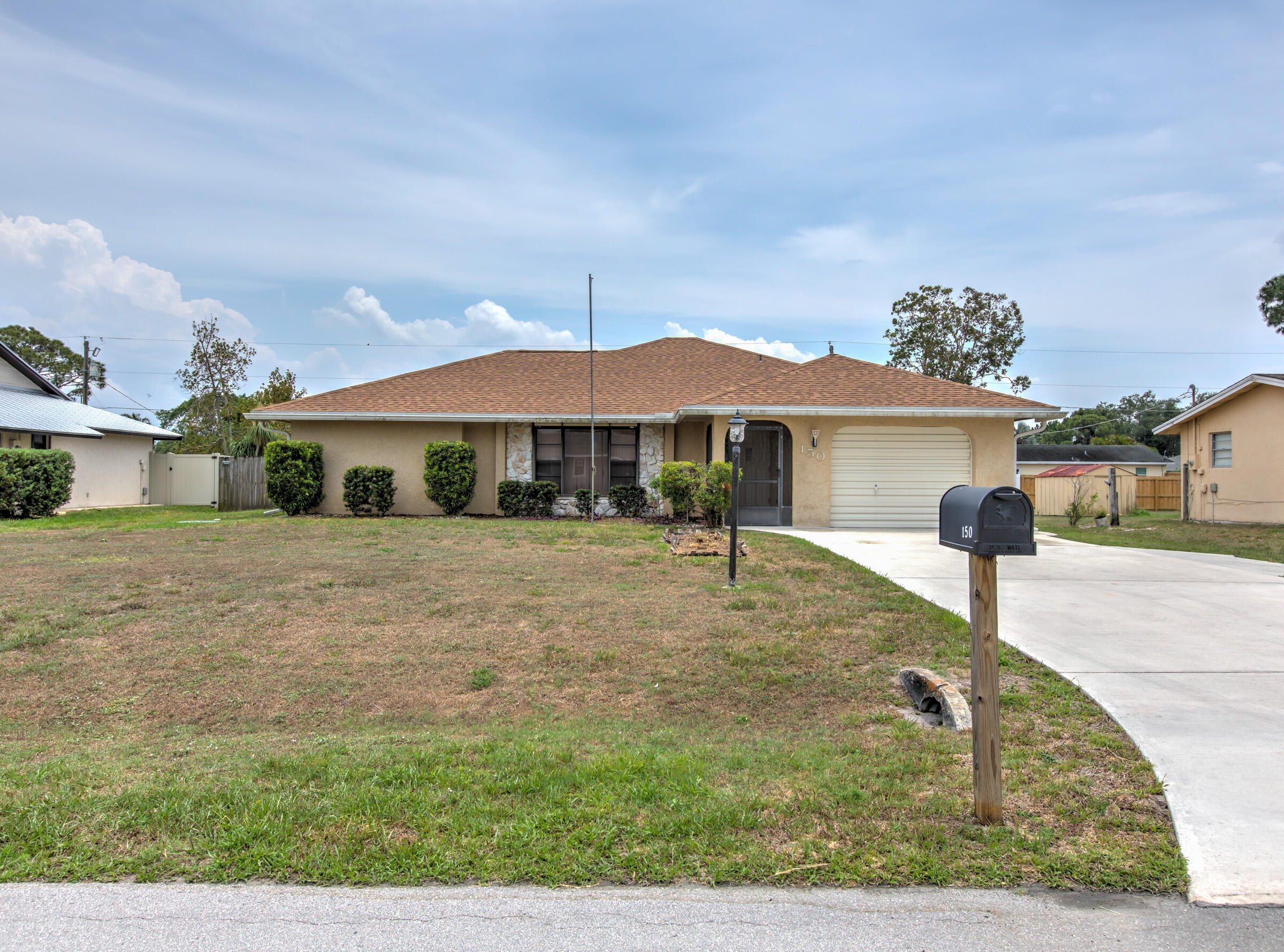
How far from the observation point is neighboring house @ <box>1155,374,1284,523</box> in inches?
733

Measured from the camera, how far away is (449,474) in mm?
17172

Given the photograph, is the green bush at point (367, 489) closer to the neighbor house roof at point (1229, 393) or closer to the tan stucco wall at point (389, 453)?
the tan stucco wall at point (389, 453)

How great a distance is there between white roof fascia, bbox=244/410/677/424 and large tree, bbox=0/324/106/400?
3471 centimetres

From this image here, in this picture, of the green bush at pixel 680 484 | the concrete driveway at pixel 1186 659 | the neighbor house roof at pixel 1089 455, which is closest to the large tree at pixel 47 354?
the green bush at pixel 680 484

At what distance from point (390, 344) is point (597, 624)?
26.7 meters

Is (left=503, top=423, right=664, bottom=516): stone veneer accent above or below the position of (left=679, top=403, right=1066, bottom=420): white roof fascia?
below

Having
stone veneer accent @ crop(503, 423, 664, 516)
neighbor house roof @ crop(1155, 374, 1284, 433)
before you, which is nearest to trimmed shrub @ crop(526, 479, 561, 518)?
stone veneer accent @ crop(503, 423, 664, 516)

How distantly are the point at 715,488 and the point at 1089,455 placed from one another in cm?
4002

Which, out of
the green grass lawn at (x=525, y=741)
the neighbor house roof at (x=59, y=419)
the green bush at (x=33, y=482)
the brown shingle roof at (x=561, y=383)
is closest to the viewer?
the green grass lawn at (x=525, y=741)

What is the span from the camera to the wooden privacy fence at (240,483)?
20641mm

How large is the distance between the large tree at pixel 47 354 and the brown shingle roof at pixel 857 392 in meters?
44.2

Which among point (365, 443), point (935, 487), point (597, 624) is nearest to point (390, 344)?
point (365, 443)

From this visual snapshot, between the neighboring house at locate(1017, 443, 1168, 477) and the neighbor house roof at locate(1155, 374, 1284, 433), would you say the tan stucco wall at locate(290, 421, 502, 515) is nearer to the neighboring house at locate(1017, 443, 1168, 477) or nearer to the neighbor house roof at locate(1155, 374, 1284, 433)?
the neighbor house roof at locate(1155, 374, 1284, 433)

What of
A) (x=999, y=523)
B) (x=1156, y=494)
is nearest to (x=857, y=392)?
(x=999, y=523)
